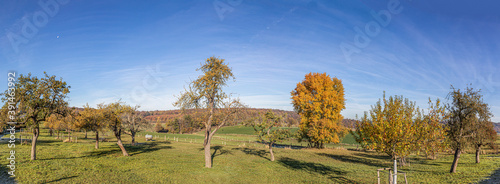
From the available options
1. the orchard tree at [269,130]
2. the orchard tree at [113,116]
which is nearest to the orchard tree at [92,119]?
the orchard tree at [113,116]

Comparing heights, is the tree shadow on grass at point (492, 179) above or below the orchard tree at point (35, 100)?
below

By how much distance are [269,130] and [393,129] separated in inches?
691

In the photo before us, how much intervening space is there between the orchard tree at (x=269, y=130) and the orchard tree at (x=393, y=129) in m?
14.4

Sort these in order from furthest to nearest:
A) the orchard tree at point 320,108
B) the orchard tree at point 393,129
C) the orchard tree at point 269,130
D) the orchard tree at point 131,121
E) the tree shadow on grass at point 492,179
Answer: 1. the orchard tree at point 320,108
2. the orchard tree at point 131,121
3. the orchard tree at point 269,130
4. the tree shadow on grass at point 492,179
5. the orchard tree at point 393,129

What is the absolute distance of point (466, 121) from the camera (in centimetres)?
2114

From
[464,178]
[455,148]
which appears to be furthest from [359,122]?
[455,148]

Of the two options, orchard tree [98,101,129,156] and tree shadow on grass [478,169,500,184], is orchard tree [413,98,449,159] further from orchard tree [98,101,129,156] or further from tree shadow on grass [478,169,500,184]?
orchard tree [98,101,129,156]

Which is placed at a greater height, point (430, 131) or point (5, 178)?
point (430, 131)

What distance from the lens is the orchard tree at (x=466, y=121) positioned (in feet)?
69.1

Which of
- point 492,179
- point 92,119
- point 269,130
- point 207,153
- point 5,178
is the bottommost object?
point 492,179

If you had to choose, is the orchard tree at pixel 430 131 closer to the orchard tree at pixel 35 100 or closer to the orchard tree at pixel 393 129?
the orchard tree at pixel 393 129

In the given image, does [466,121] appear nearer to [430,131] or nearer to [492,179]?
[492,179]

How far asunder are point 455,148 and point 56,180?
115ft

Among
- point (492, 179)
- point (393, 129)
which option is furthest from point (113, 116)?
point (492, 179)
